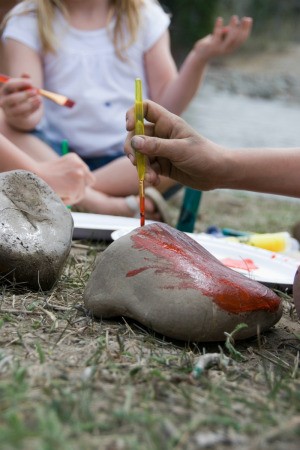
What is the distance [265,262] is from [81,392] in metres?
1.14

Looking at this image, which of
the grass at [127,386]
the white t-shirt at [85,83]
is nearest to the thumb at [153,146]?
the grass at [127,386]

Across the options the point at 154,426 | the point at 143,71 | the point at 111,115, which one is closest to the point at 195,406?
the point at 154,426

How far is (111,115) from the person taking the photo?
3121 mm

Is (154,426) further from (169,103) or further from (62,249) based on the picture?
(169,103)

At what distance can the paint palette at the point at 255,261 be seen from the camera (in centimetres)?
190

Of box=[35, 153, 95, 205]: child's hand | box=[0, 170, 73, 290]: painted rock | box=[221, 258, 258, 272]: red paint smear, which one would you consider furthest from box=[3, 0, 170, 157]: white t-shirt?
box=[0, 170, 73, 290]: painted rock

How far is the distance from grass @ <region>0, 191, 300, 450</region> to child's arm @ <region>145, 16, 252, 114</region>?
1489 millimetres

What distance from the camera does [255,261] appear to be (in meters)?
2.10

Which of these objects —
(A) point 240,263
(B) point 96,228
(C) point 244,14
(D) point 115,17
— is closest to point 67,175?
(B) point 96,228

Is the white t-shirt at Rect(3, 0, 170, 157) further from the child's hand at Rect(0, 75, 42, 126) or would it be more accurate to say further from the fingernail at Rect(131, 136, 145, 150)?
the fingernail at Rect(131, 136, 145, 150)

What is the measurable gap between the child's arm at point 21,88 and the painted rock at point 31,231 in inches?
33.6

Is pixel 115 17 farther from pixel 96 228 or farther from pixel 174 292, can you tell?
pixel 174 292

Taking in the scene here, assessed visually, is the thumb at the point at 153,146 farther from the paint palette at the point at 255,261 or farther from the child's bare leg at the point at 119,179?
the child's bare leg at the point at 119,179

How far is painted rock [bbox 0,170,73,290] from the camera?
159cm
